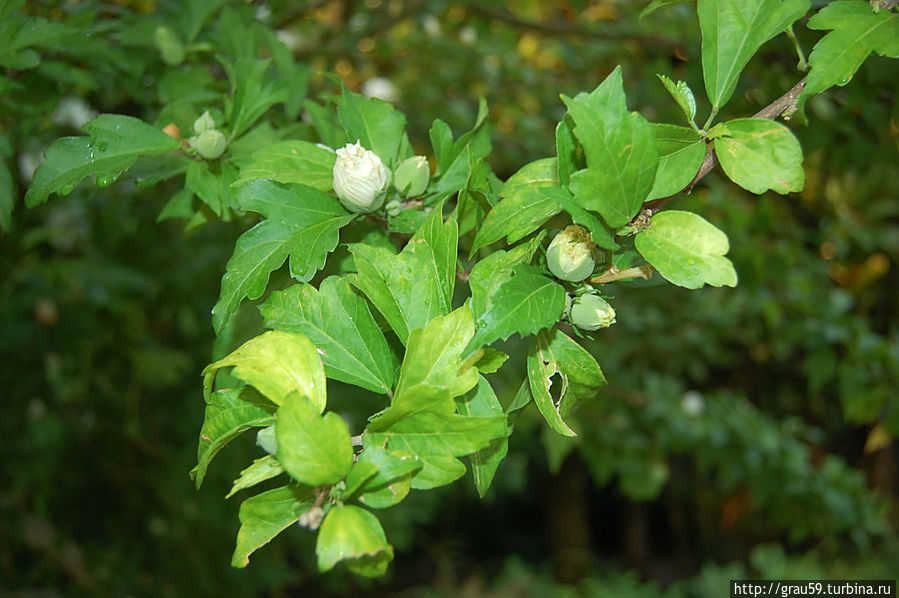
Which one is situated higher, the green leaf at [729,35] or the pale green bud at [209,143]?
the green leaf at [729,35]

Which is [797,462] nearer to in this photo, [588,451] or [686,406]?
[686,406]

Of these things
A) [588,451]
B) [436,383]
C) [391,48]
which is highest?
[436,383]

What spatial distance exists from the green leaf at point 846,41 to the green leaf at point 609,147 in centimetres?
17

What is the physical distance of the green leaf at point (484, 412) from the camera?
19.9 inches

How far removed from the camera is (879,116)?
94cm

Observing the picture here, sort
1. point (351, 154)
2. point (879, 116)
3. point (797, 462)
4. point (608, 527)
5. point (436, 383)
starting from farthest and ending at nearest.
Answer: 1. point (608, 527)
2. point (797, 462)
3. point (879, 116)
4. point (351, 154)
5. point (436, 383)

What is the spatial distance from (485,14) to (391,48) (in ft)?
1.98

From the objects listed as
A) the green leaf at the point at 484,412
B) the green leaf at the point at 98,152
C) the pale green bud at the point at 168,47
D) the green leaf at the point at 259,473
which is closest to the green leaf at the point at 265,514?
the green leaf at the point at 259,473

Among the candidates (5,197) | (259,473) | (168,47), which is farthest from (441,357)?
(168,47)

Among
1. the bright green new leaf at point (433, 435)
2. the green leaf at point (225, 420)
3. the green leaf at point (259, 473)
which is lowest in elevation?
the green leaf at point (259, 473)

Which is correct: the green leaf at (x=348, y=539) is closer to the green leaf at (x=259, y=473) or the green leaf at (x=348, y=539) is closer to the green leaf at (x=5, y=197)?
the green leaf at (x=259, y=473)

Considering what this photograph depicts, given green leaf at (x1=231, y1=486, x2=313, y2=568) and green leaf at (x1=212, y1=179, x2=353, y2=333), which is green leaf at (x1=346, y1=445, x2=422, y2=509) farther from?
green leaf at (x1=212, y1=179, x2=353, y2=333)

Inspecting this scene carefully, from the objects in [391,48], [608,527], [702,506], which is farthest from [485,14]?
[608,527]

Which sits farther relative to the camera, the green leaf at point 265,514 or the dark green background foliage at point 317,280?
the dark green background foliage at point 317,280
